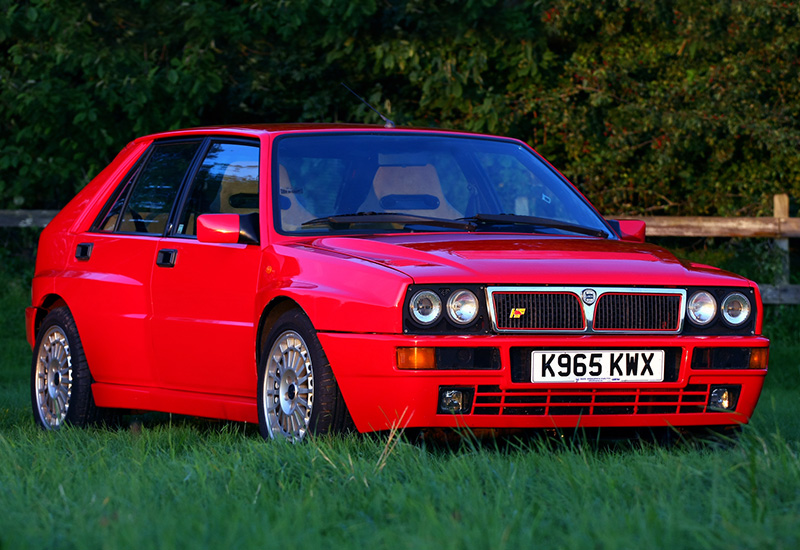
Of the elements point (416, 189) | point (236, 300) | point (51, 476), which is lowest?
point (51, 476)

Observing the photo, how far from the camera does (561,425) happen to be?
5.24 m

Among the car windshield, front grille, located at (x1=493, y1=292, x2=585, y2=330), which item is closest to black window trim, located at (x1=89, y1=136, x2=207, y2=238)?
the car windshield

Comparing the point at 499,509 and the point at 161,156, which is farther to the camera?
the point at 161,156

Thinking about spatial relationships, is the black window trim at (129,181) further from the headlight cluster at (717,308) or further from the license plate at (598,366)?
the headlight cluster at (717,308)

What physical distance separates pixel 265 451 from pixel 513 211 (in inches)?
87.5

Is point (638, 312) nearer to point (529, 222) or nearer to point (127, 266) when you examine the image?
point (529, 222)

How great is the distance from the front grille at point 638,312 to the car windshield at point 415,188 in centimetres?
98

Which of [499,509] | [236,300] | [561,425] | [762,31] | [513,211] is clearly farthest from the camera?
[762,31]

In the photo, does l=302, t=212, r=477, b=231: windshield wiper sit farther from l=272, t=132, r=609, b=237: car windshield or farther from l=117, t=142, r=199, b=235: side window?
l=117, t=142, r=199, b=235: side window

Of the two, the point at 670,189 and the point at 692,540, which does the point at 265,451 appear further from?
the point at 670,189

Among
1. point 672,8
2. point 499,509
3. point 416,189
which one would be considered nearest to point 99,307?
point 416,189

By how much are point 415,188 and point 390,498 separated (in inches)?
105

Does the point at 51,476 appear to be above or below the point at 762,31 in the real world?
below

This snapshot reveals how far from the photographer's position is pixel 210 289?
632cm
